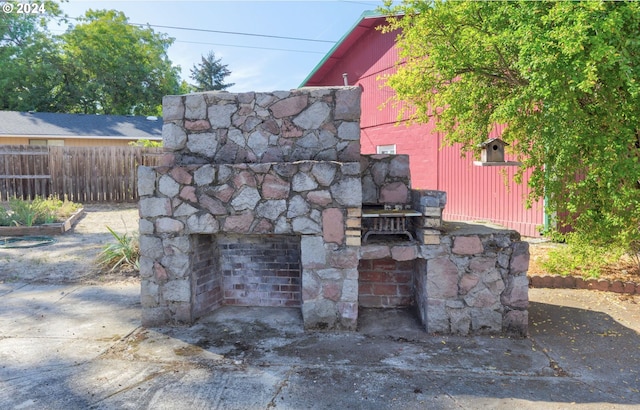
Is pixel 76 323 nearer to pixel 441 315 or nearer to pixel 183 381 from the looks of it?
pixel 183 381

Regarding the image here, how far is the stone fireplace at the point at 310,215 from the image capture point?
4.02m

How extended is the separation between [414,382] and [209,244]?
270 centimetres

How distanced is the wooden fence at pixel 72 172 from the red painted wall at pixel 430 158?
23.6 feet

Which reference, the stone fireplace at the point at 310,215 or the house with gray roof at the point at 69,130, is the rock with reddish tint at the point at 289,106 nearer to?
the stone fireplace at the point at 310,215

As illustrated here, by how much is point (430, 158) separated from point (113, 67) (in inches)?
871

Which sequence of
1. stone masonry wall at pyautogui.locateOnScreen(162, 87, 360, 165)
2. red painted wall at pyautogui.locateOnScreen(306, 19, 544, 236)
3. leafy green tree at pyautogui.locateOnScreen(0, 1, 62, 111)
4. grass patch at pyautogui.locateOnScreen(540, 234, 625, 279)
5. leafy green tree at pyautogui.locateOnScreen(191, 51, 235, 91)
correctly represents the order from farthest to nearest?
leafy green tree at pyautogui.locateOnScreen(191, 51, 235, 91)
leafy green tree at pyautogui.locateOnScreen(0, 1, 62, 111)
red painted wall at pyautogui.locateOnScreen(306, 19, 544, 236)
grass patch at pyautogui.locateOnScreen(540, 234, 625, 279)
stone masonry wall at pyautogui.locateOnScreen(162, 87, 360, 165)

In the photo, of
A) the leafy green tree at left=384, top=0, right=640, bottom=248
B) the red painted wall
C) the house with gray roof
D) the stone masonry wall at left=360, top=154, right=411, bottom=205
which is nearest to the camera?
the leafy green tree at left=384, top=0, right=640, bottom=248

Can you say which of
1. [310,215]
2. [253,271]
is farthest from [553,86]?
[253,271]

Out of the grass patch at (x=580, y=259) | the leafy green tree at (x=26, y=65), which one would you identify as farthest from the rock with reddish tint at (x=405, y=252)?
the leafy green tree at (x=26, y=65)

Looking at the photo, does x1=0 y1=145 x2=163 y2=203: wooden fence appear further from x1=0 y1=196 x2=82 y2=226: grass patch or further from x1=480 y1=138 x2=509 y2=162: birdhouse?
x1=480 y1=138 x2=509 y2=162: birdhouse

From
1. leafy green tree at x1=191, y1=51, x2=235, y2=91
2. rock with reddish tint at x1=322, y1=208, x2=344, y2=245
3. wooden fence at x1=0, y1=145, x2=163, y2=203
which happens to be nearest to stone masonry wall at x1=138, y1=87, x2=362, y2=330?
rock with reddish tint at x1=322, y1=208, x2=344, y2=245

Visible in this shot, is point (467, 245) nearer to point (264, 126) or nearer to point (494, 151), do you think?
point (494, 151)

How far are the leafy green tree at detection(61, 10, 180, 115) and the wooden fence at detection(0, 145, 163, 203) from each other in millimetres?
12916

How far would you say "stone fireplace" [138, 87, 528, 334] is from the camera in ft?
13.2
